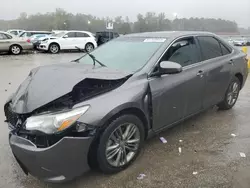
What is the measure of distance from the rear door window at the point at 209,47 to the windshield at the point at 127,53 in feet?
3.02

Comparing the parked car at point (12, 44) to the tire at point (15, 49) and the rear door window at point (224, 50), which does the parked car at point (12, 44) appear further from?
the rear door window at point (224, 50)

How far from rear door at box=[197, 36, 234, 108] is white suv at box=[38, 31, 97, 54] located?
15615 millimetres

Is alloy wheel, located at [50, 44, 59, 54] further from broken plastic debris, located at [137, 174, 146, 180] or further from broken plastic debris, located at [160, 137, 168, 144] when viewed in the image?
broken plastic debris, located at [137, 174, 146, 180]

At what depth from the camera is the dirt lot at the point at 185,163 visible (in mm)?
2955

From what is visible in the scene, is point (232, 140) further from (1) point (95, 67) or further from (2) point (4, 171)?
(2) point (4, 171)

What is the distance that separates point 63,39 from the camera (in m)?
19.9

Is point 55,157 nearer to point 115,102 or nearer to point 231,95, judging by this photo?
point 115,102

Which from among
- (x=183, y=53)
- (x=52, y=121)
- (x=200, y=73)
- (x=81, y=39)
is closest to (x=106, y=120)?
(x=52, y=121)

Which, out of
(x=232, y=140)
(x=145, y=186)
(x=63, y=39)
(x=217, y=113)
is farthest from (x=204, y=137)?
(x=63, y=39)

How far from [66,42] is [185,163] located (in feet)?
58.5

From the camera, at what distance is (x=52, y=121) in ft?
8.55

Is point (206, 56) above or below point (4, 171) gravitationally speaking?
above

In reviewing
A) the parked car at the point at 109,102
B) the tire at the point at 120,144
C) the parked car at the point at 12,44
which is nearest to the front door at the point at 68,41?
the parked car at the point at 12,44

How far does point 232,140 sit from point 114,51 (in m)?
2.20
